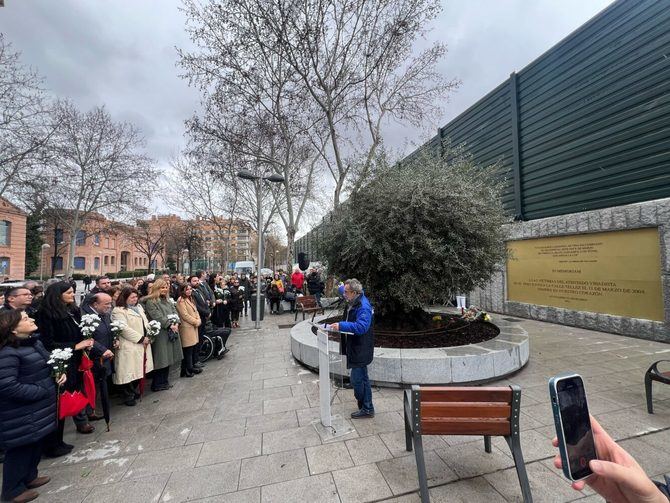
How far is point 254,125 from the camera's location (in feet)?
47.8

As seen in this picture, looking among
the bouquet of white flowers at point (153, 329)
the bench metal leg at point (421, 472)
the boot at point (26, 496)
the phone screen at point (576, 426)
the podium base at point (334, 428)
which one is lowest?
the boot at point (26, 496)

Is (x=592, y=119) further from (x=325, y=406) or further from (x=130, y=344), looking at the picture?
(x=130, y=344)

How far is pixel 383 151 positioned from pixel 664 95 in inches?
264

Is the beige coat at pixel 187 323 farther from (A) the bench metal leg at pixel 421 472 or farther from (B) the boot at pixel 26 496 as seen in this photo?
(A) the bench metal leg at pixel 421 472

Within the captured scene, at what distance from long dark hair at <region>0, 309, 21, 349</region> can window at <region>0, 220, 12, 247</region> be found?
44.8 m

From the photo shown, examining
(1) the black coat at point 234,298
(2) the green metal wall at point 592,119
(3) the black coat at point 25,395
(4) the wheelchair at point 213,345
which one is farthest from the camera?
(1) the black coat at point 234,298

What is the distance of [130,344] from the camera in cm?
459

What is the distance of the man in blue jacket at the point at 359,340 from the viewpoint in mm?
3767

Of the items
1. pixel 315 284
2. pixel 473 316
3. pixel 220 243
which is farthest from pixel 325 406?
pixel 220 243

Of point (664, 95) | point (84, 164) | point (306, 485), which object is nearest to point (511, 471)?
point (306, 485)

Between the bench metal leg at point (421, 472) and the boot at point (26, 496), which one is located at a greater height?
the bench metal leg at point (421, 472)

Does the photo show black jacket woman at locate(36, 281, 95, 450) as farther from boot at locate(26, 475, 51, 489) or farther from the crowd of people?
boot at locate(26, 475, 51, 489)

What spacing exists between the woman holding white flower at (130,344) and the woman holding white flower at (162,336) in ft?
0.83

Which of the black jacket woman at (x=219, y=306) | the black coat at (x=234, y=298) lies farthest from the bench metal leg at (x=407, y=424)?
the black coat at (x=234, y=298)
